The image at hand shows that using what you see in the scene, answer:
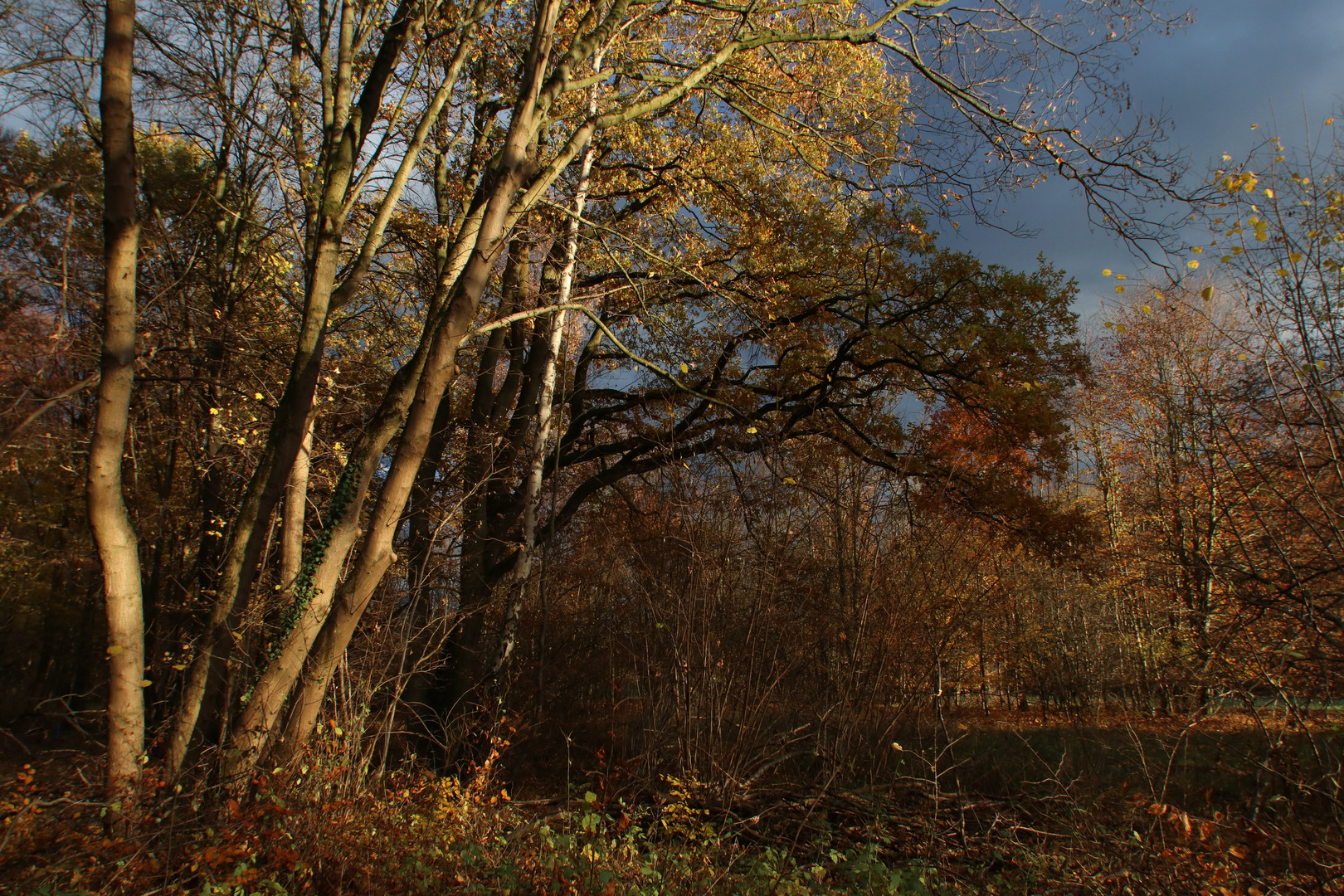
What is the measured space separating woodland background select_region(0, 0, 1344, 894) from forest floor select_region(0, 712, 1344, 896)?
0.14ft

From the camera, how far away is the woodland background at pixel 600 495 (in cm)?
396

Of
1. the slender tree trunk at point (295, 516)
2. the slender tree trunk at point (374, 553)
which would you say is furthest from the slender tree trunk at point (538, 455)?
the slender tree trunk at point (374, 553)

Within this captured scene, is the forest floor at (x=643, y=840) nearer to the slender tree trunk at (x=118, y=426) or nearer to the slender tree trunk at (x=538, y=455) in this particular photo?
the slender tree trunk at (x=118, y=426)

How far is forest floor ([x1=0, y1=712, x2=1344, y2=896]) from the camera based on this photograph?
3.38m

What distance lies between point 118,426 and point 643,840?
13.8 ft

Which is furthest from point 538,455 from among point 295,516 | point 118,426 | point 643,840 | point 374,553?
point 118,426

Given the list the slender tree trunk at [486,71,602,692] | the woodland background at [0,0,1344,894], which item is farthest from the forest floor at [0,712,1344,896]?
the slender tree trunk at [486,71,602,692]

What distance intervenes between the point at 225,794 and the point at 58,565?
14.9m

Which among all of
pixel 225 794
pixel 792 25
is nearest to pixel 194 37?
pixel 792 25

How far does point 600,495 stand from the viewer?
12945 mm

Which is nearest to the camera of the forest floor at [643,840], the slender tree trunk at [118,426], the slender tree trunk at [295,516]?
the forest floor at [643,840]

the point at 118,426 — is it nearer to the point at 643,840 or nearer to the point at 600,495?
the point at 643,840

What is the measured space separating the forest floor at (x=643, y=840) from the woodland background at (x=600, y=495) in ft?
0.14

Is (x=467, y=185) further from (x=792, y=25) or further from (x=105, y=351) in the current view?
(x=105, y=351)
